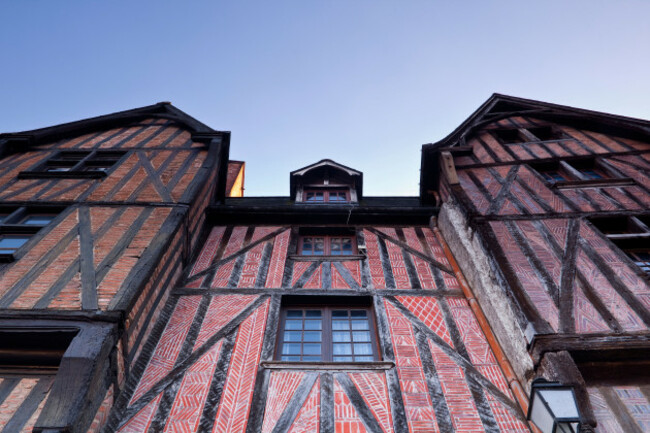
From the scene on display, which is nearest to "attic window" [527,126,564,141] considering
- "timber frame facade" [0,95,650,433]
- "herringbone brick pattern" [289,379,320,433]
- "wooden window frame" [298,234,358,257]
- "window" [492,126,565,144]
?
"window" [492,126,565,144]

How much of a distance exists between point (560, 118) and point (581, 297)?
258 inches

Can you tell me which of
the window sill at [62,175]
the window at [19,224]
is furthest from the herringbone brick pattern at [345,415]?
the window sill at [62,175]

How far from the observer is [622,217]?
611cm

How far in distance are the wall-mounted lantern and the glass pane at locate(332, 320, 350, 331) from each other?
2.69 metres

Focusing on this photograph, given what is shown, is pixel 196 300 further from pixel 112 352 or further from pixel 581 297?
pixel 581 297

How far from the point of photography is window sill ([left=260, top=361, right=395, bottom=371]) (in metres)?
4.69

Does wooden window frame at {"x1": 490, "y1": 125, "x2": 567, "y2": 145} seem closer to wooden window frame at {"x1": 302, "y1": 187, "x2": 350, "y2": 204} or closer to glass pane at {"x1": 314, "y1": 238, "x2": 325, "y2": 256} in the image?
wooden window frame at {"x1": 302, "y1": 187, "x2": 350, "y2": 204}

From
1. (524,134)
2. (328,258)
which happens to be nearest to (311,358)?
(328,258)

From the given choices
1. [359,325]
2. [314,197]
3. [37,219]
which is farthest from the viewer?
[314,197]

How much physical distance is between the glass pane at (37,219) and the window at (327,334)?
3.86m

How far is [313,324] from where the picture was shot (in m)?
5.66

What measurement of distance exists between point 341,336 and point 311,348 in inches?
17.0

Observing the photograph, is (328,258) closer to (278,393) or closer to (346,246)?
(346,246)

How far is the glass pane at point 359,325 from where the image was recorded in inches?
219
